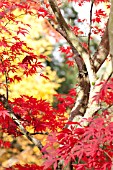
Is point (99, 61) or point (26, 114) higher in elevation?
point (99, 61)

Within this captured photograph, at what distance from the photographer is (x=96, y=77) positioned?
2.21m

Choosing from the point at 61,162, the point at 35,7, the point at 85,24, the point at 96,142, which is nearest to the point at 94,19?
the point at 85,24

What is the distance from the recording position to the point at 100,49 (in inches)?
90.7

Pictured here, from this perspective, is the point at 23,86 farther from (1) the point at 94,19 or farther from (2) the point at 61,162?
(2) the point at 61,162

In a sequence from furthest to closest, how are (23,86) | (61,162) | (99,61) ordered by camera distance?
(23,86) < (99,61) < (61,162)

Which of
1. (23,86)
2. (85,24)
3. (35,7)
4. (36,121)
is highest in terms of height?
(23,86)

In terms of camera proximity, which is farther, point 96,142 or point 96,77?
point 96,77

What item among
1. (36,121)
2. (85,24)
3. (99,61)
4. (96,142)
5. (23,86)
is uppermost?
(23,86)

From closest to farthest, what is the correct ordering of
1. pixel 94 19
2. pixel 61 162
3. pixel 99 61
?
1. pixel 61 162
2. pixel 99 61
3. pixel 94 19

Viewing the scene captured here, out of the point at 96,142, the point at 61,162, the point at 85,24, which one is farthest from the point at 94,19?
the point at 96,142

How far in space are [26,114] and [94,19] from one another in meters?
1.05

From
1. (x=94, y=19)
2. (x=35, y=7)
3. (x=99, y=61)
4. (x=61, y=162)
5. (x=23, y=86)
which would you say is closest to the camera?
(x=61, y=162)

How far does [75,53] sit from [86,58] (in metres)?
0.09

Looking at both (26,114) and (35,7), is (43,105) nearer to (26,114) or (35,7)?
(26,114)
